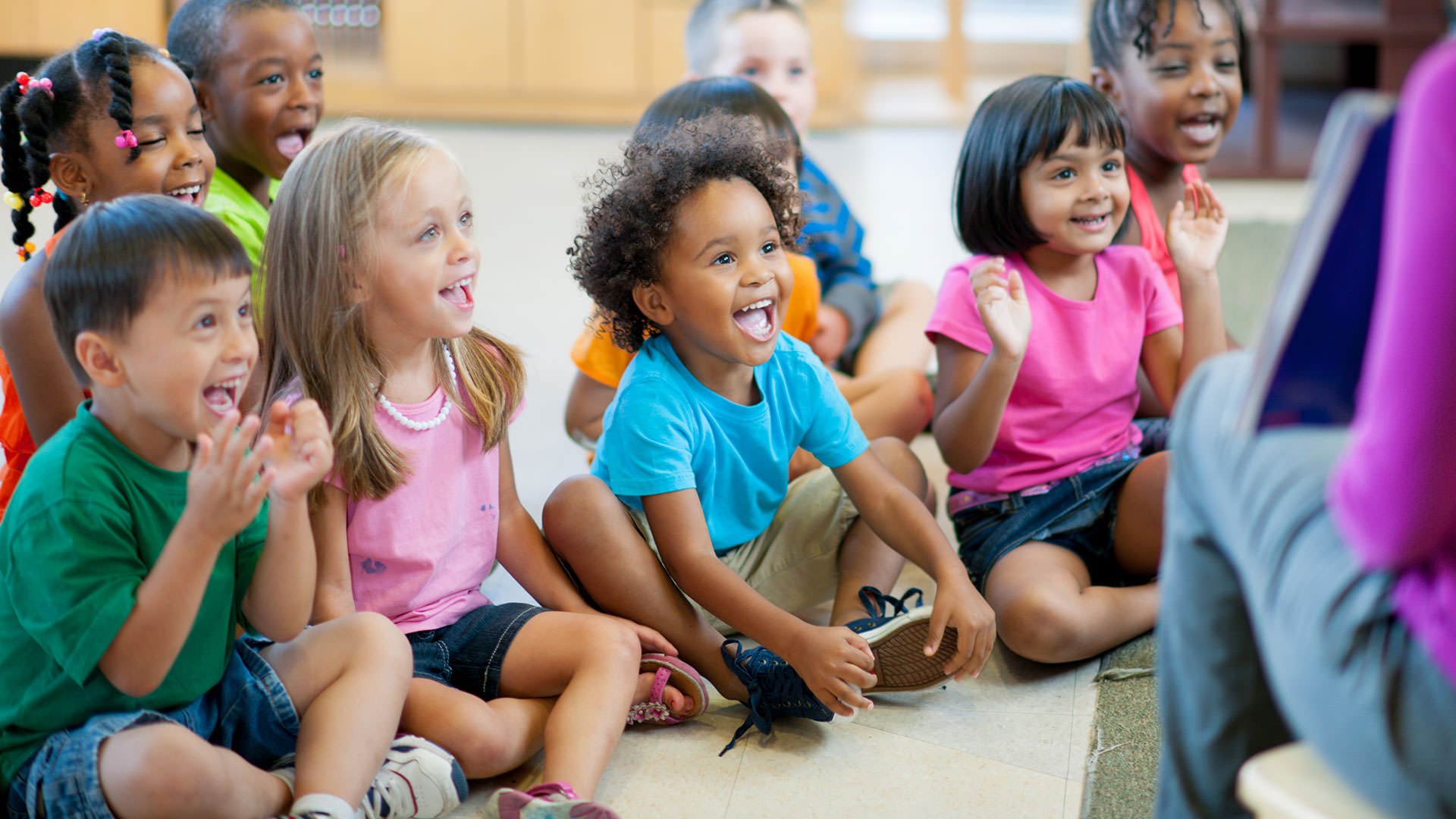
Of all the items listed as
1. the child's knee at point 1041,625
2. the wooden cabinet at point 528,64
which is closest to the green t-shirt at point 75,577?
the child's knee at point 1041,625

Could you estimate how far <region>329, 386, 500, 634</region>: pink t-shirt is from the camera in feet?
4.10

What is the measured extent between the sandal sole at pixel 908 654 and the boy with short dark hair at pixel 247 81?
97cm

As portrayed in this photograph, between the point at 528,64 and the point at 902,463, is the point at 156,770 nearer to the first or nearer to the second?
the point at 902,463

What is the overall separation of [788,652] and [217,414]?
1.83ft

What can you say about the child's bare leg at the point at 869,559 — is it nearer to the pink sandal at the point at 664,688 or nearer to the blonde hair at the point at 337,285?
the pink sandal at the point at 664,688

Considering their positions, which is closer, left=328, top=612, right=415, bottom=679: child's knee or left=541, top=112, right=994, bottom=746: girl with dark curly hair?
left=328, top=612, right=415, bottom=679: child's knee

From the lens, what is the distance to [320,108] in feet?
5.96

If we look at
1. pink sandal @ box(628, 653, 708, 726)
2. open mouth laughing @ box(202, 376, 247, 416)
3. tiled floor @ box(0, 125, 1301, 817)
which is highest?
open mouth laughing @ box(202, 376, 247, 416)

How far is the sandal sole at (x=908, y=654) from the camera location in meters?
1.28

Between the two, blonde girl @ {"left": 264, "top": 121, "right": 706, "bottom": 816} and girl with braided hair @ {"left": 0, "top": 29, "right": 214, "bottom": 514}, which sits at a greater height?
girl with braided hair @ {"left": 0, "top": 29, "right": 214, "bottom": 514}

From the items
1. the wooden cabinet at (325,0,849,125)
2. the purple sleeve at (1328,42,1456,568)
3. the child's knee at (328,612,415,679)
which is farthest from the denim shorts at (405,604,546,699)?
the wooden cabinet at (325,0,849,125)

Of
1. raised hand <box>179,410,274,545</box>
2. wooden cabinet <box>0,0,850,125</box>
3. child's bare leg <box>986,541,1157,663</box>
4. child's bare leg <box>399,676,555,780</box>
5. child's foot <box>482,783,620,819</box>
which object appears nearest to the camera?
raised hand <box>179,410,274,545</box>

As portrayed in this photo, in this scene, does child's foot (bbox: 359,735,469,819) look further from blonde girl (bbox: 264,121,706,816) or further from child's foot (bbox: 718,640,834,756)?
child's foot (bbox: 718,640,834,756)

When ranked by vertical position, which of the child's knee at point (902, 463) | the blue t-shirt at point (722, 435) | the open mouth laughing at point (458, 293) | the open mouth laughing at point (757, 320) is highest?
the open mouth laughing at point (458, 293)
